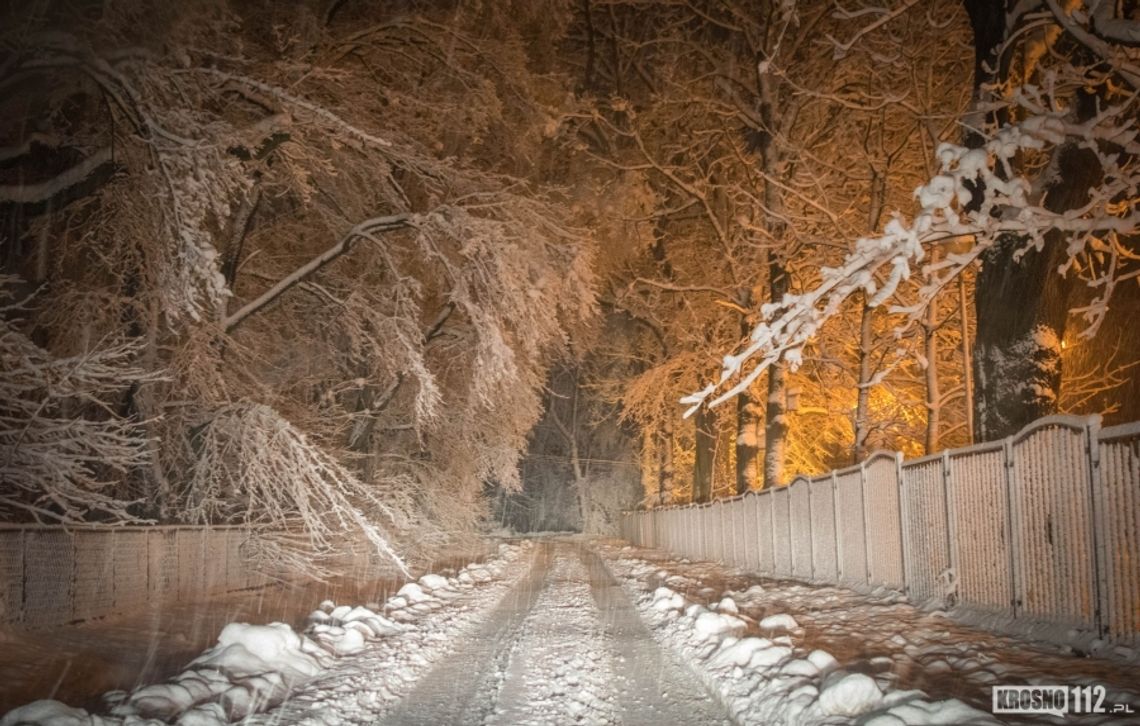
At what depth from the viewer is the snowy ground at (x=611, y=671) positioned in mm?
5902

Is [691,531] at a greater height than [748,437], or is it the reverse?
[748,437]

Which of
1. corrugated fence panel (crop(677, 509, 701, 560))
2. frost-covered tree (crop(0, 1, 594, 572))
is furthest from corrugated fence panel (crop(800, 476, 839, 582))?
corrugated fence panel (crop(677, 509, 701, 560))

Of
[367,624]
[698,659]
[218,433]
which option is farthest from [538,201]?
[698,659]

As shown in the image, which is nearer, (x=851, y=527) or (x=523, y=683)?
(x=523, y=683)

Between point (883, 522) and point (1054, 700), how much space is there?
23.4 feet

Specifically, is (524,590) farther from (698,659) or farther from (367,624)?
(698,659)

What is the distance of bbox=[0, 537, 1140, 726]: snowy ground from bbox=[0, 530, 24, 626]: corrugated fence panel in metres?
2.97

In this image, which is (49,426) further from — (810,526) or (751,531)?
(751,531)

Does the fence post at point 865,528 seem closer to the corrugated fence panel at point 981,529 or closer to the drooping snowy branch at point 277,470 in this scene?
the corrugated fence panel at point 981,529

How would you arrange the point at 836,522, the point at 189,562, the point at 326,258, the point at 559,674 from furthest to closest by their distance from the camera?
the point at 326,258 < the point at 836,522 < the point at 189,562 < the point at 559,674

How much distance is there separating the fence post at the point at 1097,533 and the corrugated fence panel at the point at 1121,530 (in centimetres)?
1

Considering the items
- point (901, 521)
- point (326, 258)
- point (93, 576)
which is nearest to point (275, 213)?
point (326, 258)

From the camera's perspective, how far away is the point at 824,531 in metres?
15.1

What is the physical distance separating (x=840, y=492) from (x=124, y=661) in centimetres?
1119
